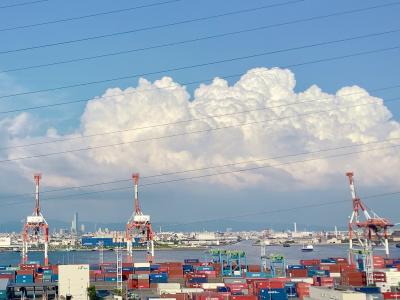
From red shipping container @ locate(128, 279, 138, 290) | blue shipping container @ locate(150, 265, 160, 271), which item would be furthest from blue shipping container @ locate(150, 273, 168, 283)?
blue shipping container @ locate(150, 265, 160, 271)

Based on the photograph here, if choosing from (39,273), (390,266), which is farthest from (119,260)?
(390,266)

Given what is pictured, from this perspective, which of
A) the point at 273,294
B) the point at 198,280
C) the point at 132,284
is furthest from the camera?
the point at 198,280

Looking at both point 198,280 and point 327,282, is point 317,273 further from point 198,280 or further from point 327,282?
point 198,280

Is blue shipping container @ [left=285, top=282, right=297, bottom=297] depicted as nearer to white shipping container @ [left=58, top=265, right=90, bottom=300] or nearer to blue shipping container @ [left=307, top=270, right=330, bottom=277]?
blue shipping container @ [left=307, top=270, right=330, bottom=277]

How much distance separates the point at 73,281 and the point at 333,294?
1236 centimetres

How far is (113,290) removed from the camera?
2811cm

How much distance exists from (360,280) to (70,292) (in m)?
15.6

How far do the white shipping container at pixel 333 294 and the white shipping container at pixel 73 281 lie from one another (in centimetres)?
1036

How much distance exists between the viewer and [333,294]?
19703 mm

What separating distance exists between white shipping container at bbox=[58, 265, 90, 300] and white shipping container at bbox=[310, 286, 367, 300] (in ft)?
34.0

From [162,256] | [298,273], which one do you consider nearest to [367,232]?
[298,273]

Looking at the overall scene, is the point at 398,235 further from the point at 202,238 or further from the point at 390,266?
the point at 390,266

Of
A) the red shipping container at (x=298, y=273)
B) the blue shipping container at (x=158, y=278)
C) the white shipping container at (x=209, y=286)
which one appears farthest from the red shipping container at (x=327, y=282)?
the blue shipping container at (x=158, y=278)

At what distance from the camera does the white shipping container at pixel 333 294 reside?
18672mm
